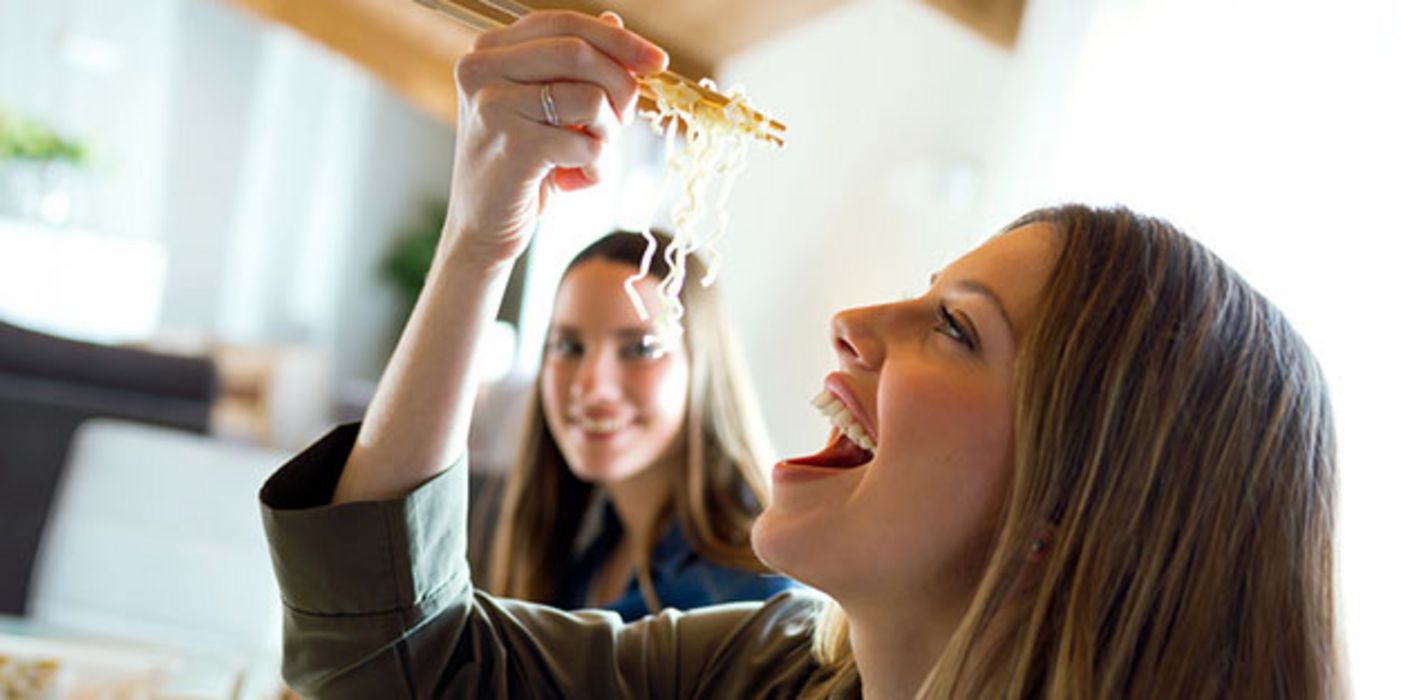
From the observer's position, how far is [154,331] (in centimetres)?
983

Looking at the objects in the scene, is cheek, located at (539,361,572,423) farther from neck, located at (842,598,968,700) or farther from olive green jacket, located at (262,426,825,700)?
neck, located at (842,598,968,700)

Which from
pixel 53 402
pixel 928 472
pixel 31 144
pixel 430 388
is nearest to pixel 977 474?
pixel 928 472

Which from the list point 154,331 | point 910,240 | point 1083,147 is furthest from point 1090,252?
point 154,331

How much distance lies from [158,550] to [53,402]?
5.72ft

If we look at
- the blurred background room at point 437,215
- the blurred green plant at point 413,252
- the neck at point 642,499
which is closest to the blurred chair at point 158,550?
the blurred background room at point 437,215

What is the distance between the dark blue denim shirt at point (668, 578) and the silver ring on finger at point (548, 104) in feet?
3.67

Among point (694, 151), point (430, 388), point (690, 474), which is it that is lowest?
point (690, 474)

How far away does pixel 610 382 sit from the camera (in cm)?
232

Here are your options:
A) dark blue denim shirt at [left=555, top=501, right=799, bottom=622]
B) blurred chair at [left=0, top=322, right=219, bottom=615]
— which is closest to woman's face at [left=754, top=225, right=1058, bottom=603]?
dark blue denim shirt at [left=555, top=501, right=799, bottom=622]

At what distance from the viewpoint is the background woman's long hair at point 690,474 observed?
7.59ft

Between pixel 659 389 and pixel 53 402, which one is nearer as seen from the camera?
pixel 659 389

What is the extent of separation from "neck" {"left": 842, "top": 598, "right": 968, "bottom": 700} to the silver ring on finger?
18.4 inches

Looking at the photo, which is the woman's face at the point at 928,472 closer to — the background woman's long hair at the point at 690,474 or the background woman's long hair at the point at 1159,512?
the background woman's long hair at the point at 1159,512

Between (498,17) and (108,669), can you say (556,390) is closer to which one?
(108,669)
